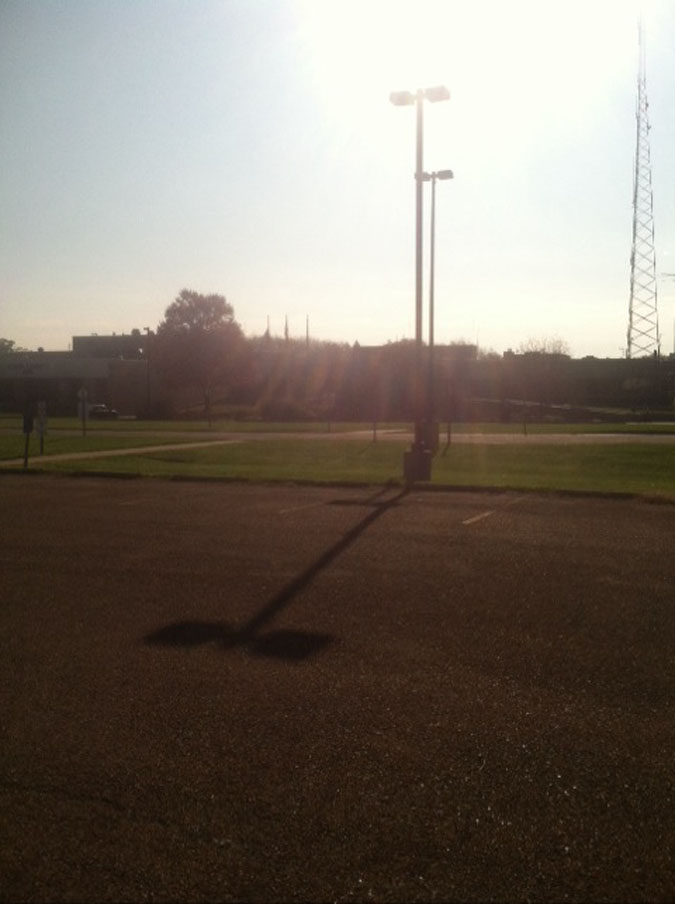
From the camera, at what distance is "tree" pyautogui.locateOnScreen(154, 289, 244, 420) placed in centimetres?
9738

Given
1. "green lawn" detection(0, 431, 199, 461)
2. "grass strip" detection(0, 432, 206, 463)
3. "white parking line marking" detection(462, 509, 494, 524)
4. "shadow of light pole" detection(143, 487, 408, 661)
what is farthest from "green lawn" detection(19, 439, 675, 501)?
"shadow of light pole" detection(143, 487, 408, 661)

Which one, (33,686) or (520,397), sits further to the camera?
(520,397)

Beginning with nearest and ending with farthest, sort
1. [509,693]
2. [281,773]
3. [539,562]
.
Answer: [281,773]
[509,693]
[539,562]

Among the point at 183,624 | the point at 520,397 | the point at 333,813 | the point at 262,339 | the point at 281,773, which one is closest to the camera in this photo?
the point at 333,813

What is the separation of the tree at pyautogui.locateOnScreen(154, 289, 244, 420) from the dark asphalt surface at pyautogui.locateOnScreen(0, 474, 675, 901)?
82533mm

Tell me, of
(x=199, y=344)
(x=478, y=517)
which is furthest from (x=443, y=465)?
(x=199, y=344)

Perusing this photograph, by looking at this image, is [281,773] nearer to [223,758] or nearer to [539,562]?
[223,758]

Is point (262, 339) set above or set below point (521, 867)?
above

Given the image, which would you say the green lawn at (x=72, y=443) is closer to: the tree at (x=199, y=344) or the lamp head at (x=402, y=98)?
the lamp head at (x=402, y=98)

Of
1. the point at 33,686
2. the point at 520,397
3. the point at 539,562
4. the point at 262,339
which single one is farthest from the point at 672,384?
the point at 33,686

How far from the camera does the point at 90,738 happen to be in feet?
22.5

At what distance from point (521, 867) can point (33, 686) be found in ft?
14.0

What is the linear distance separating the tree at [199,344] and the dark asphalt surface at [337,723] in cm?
8253

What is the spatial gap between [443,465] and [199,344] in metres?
69.4
